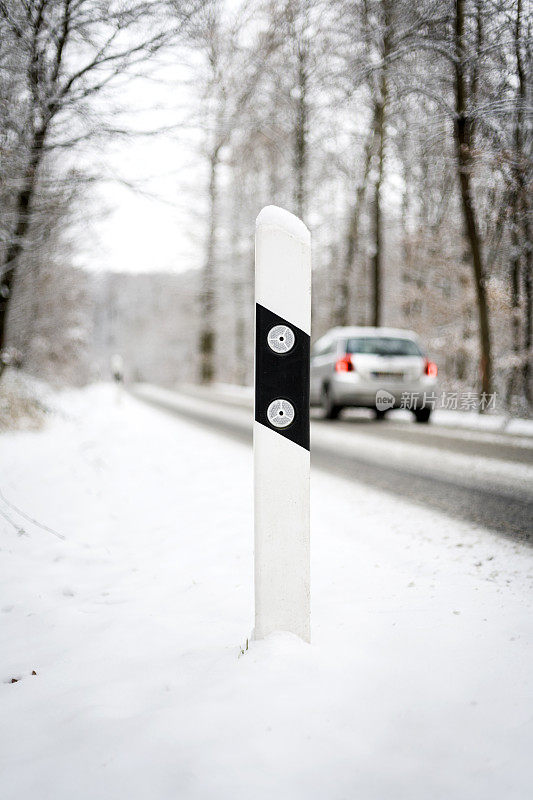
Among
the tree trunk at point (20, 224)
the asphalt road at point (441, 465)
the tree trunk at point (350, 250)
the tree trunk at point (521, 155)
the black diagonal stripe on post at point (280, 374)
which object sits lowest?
the asphalt road at point (441, 465)

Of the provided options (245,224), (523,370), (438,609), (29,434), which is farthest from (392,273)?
(438,609)

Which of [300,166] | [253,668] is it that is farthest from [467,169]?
[300,166]

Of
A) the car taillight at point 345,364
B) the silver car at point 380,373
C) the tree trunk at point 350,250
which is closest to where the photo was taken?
the silver car at point 380,373

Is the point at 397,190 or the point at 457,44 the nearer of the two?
the point at 457,44

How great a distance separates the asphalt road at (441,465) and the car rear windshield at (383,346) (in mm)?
1346

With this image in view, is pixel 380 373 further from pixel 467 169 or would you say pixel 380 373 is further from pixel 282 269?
pixel 282 269

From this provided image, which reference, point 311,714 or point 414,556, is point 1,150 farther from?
point 311,714

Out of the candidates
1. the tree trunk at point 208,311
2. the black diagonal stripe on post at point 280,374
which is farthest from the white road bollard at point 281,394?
the tree trunk at point 208,311

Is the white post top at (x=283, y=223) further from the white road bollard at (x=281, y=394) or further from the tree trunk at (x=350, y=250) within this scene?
the tree trunk at (x=350, y=250)

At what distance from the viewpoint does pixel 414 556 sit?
9.87 ft

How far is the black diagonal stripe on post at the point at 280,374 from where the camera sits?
5.91 ft

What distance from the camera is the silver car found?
33.3ft

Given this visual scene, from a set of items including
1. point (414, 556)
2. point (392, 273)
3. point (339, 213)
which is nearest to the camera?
point (414, 556)

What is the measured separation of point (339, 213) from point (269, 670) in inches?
858
